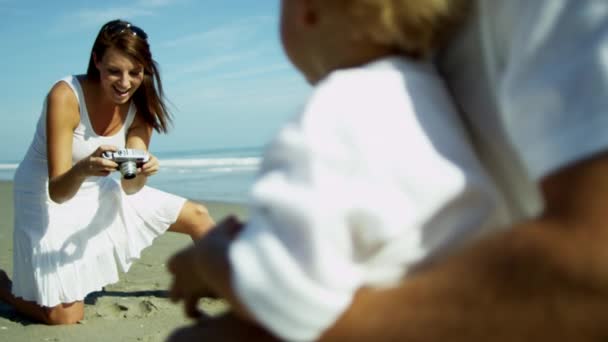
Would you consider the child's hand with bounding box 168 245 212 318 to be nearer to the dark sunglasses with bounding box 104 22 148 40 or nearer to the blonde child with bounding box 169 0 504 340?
the blonde child with bounding box 169 0 504 340

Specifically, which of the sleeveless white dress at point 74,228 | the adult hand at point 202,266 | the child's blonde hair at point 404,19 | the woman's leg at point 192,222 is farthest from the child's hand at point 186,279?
the woman's leg at point 192,222

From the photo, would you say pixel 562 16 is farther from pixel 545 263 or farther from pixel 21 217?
pixel 21 217

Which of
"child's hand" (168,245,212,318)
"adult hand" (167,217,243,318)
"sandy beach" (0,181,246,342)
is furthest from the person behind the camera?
"sandy beach" (0,181,246,342)

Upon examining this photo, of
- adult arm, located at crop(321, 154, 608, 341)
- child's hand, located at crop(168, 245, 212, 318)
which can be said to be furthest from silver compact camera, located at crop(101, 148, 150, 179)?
adult arm, located at crop(321, 154, 608, 341)

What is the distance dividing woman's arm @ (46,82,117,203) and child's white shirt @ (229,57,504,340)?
2641 millimetres

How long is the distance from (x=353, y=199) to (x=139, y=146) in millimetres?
3430

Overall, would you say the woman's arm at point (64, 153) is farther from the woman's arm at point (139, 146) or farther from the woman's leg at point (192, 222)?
the woman's leg at point (192, 222)

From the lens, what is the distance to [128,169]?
340 centimetres

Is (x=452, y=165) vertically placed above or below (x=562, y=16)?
below

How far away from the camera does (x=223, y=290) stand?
0.81 meters

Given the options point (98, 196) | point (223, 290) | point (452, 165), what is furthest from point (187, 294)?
point (98, 196)

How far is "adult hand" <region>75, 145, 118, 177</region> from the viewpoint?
3271mm

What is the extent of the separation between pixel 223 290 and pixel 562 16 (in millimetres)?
495

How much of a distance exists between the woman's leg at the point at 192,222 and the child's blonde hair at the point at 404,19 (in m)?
3.17
